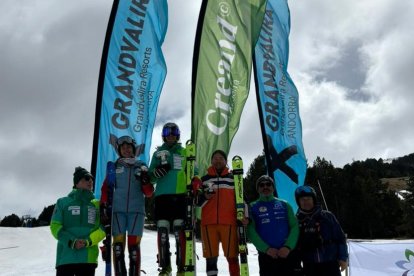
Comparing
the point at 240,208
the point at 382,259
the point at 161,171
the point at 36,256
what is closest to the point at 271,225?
the point at 240,208

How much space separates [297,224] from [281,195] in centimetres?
374

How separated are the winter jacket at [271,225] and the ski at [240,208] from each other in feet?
0.47

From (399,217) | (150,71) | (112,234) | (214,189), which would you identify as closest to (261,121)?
(150,71)

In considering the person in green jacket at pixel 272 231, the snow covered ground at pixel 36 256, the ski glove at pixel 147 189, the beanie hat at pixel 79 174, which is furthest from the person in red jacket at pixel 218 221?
the snow covered ground at pixel 36 256

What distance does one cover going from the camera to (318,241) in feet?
20.0

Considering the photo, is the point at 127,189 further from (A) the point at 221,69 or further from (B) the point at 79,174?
(A) the point at 221,69

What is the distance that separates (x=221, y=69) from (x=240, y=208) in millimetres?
4061

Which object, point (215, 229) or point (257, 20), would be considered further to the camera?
point (257, 20)

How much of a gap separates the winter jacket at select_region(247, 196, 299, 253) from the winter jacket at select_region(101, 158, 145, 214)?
1811 millimetres

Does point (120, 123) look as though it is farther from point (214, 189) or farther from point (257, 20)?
point (257, 20)

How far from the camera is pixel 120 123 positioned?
9.08 metres

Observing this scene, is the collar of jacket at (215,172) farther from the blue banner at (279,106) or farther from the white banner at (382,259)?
the white banner at (382,259)

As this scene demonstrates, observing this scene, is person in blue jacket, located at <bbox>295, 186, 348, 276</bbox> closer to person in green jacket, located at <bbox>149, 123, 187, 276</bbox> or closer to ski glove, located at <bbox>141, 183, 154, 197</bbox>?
person in green jacket, located at <bbox>149, 123, 187, 276</bbox>

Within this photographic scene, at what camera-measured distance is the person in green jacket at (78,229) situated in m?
5.88
